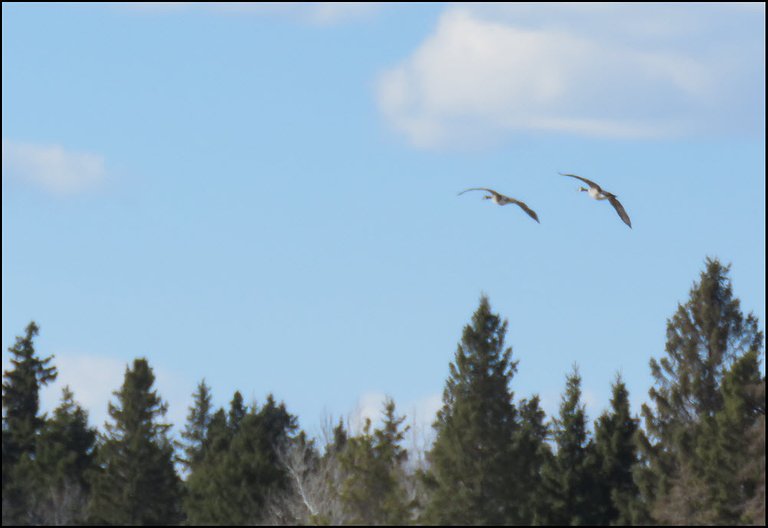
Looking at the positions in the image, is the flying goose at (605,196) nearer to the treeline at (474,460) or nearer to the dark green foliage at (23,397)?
the treeline at (474,460)

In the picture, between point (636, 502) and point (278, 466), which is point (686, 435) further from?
point (278, 466)

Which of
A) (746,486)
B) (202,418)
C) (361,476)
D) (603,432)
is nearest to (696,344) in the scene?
(603,432)

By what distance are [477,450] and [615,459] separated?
848 centimetres

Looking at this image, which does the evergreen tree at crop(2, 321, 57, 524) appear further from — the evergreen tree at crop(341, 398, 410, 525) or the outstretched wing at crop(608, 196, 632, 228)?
the outstretched wing at crop(608, 196, 632, 228)

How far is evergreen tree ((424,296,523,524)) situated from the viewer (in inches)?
2180

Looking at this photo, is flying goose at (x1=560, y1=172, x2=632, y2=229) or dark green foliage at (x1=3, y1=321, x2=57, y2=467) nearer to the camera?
flying goose at (x1=560, y1=172, x2=632, y2=229)

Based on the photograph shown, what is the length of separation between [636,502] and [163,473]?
18.4 m

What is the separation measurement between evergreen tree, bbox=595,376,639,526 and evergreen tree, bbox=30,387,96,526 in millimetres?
20403

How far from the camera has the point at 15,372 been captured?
7738 centimetres

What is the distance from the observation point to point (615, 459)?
2474 inches

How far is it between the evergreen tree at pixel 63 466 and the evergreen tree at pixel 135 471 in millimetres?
1964

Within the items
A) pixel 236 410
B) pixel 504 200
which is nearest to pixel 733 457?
pixel 504 200

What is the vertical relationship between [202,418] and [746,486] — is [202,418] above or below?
above

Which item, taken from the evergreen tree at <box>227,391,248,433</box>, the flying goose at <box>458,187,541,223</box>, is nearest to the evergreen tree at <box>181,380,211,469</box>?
the evergreen tree at <box>227,391,248,433</box>
